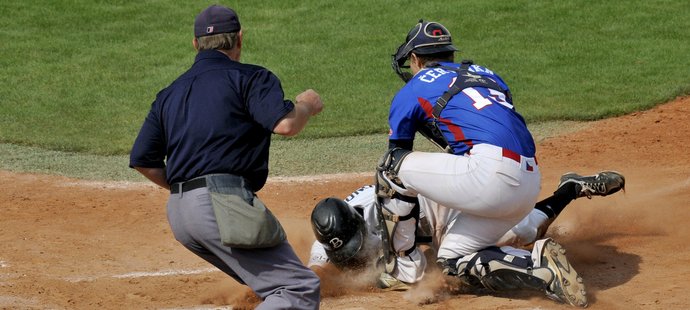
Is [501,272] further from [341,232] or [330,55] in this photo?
[330,55]

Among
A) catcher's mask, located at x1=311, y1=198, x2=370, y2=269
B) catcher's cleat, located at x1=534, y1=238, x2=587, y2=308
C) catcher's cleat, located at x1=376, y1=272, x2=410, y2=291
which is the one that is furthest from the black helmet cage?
catcher's cleat, located at x1=534, y1=238, x2=587, y2=308

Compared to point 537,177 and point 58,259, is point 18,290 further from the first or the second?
point 537,177

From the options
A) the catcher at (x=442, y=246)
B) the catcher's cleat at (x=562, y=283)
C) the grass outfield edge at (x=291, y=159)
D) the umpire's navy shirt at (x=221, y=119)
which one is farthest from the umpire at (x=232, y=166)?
the grass outfield edge at (x=291, y=159)

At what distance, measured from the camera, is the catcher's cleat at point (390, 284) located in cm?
585

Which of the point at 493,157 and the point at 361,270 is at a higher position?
the point at 493,157

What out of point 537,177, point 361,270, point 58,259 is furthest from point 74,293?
point 537,177

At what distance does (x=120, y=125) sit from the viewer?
36.0ft

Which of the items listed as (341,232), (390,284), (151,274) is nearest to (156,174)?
(341,232)

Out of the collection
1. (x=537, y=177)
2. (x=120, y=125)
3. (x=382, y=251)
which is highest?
(x=537, y=177)

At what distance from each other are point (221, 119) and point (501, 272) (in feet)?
6.14

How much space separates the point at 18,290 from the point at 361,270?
6.59ft

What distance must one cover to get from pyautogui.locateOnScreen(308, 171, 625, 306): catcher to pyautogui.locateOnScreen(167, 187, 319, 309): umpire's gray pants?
4.17 ft

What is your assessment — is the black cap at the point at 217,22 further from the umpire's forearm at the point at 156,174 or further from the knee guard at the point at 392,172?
the knee guard at the point at 392,172

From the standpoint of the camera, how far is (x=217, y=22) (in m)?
4.64
